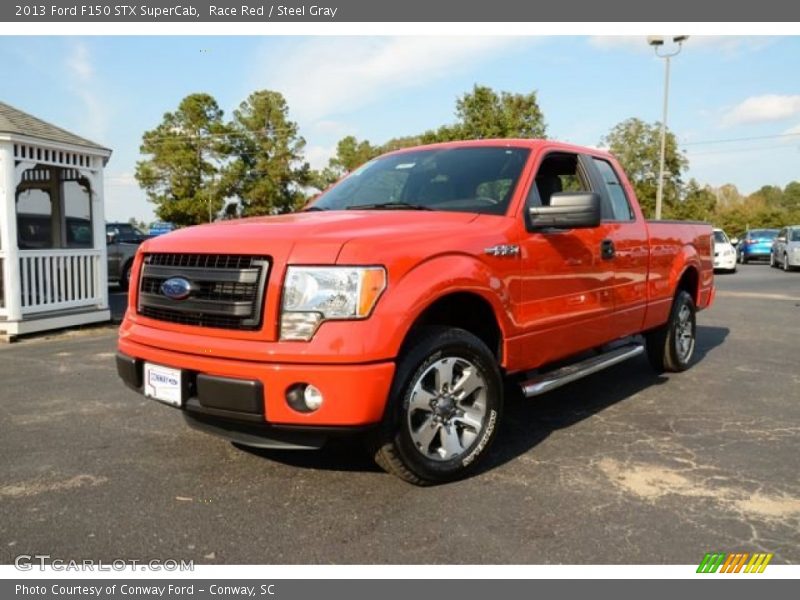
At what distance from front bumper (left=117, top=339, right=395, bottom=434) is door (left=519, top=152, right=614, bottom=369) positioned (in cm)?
124

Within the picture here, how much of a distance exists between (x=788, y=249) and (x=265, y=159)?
39.5m

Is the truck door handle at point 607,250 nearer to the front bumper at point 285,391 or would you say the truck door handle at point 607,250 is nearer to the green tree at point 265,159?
the front bumper at point 285,391

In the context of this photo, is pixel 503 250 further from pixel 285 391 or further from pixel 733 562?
pixel 733 562

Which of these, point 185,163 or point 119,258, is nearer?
point 119,258

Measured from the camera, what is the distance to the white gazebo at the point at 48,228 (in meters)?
8.89

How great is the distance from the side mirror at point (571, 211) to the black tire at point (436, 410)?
2.96 ft

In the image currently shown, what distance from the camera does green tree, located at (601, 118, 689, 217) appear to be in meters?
40.9

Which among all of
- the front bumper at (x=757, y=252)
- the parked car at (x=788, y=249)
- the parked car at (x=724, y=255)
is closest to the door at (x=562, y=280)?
the parked car at (x=724, y=255)

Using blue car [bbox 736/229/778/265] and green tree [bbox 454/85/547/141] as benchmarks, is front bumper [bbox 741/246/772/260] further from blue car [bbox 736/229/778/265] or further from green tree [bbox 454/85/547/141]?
green tree [bbox 454/85/547/141]

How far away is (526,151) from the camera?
4258mm

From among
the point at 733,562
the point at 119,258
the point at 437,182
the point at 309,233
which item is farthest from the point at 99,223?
the point at 733,562

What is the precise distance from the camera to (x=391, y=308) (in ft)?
9.66

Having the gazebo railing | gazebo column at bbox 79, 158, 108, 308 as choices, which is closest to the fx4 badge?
the gazebo railing
